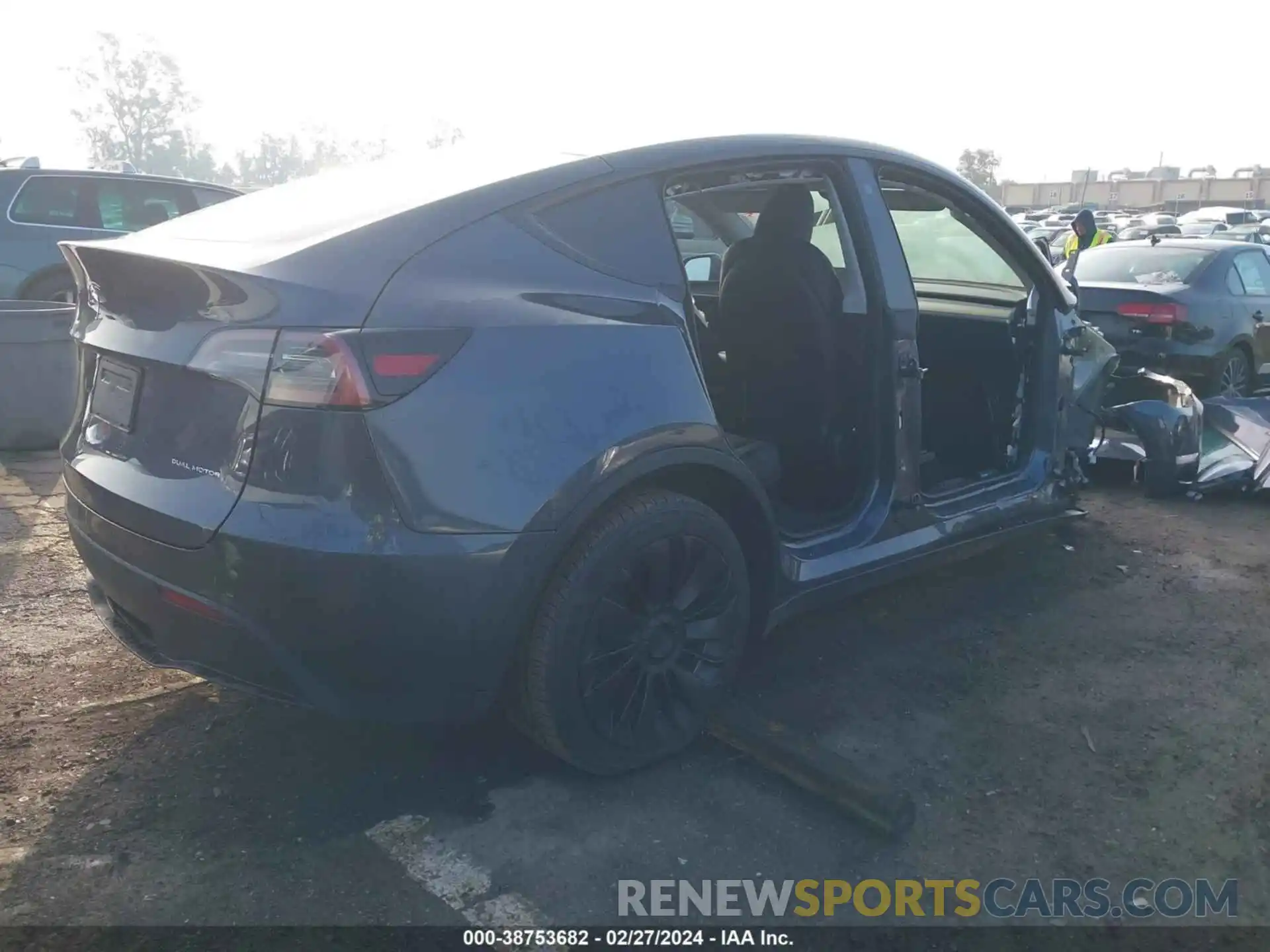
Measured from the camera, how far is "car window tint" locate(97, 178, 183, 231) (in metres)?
8.55

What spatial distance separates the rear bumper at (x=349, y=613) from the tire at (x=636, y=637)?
128 millimetres

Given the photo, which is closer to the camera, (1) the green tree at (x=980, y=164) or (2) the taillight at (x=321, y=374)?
(2) the taillight at (x=321, y=374)

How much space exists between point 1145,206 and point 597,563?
6712cm

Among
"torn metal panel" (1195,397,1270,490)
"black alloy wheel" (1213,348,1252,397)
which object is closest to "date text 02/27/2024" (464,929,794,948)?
"torn metal panel" (1195,397,1270,490)

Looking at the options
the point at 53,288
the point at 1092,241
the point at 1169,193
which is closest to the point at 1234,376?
the point at 1092,241

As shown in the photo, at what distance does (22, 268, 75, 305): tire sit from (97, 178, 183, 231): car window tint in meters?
0.79

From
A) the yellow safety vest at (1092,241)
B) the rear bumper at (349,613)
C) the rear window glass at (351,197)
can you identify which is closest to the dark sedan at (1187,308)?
the yellow safety vest at (1092,241)

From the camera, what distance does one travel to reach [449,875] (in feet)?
8.03

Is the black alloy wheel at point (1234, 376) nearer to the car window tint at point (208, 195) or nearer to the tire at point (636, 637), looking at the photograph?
the tire at point (636, 637)

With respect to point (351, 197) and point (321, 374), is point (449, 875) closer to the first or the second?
point (321, 374)

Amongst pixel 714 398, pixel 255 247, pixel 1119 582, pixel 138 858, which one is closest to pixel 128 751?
pixel 138 858

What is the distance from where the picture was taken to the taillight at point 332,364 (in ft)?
7.32

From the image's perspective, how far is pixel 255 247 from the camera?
2469mm

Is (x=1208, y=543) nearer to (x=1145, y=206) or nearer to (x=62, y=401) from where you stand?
(x=62, y=401)
